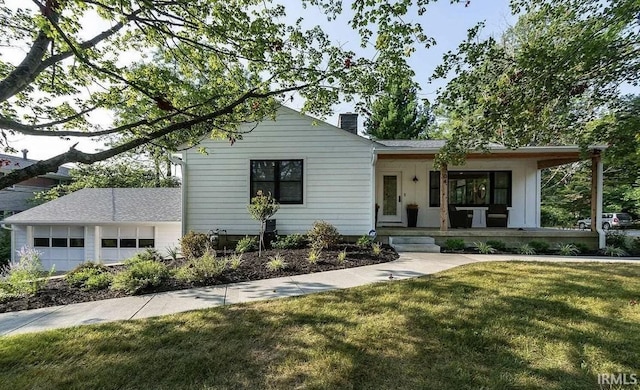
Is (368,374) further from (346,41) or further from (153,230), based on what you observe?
(153,230)

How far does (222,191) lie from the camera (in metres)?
9.24

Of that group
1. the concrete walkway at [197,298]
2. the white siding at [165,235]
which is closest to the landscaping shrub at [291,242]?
the concrete walkway at [197,298]

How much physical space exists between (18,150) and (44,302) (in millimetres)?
3071

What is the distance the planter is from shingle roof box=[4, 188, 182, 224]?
8272 mm

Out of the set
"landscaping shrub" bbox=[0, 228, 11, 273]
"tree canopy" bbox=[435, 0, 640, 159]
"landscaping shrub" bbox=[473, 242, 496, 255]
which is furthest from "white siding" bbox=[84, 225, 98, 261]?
"landscaping shrub" bbox=[473, 242, 496, 255]

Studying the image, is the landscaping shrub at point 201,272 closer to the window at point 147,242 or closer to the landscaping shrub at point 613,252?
the window at point 147,242

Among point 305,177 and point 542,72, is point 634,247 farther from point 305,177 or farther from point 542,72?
point 305,177

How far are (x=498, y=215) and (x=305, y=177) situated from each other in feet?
21.4

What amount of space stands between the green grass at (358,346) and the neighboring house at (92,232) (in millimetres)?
8852

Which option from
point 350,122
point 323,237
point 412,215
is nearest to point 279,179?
point 323,237

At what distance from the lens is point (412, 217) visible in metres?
10.6

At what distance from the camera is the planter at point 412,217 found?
10.5 metres

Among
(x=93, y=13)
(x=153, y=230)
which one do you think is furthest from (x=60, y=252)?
(x=93, y=13)

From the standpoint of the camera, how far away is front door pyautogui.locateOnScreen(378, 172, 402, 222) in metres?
10.8
